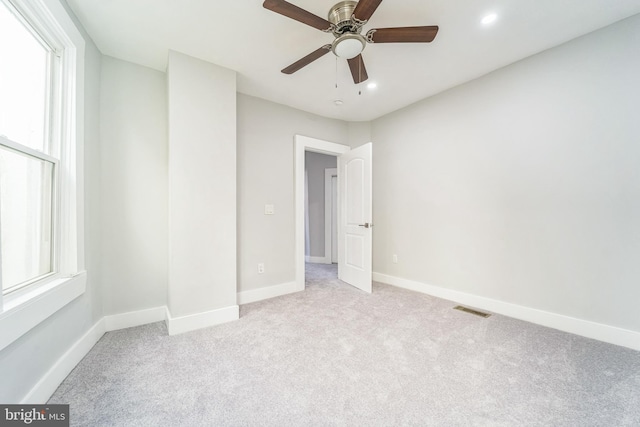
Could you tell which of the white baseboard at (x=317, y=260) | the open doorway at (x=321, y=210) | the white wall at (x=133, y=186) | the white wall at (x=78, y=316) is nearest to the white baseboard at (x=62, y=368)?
the white wall at (x=78, y=316)

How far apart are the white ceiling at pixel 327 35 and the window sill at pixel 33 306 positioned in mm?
1914

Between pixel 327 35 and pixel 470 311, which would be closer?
pixel 327 35

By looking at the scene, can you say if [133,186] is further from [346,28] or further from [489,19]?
[489,19]

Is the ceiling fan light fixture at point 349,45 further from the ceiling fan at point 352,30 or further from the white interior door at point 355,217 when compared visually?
the white interior door at point 355,217

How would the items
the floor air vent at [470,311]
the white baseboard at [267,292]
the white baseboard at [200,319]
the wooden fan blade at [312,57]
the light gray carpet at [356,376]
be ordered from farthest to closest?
the white baseboard at [267,292] < the floor air vent at [470,311] < the white baseboard at [200,319] < the wooden fan blade at [312,57] < the light gray carpet at [356,376]

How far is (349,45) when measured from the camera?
1.58 metres

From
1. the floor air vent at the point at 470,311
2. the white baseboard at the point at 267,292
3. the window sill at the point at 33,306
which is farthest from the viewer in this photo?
the white baseboard at the point at 267,292

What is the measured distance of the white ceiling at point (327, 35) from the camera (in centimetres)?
168

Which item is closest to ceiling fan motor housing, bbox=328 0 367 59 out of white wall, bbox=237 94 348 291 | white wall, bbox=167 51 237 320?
white wall, bbox=167 51 237 320

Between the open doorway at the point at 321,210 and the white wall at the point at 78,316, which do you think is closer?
the white wall at the point at 78,316

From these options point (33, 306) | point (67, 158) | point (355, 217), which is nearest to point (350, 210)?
point (355, 217)

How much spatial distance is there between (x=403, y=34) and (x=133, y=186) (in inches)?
102

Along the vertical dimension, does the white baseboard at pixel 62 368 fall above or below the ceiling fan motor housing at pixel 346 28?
below

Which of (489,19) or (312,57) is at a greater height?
(489,19)
